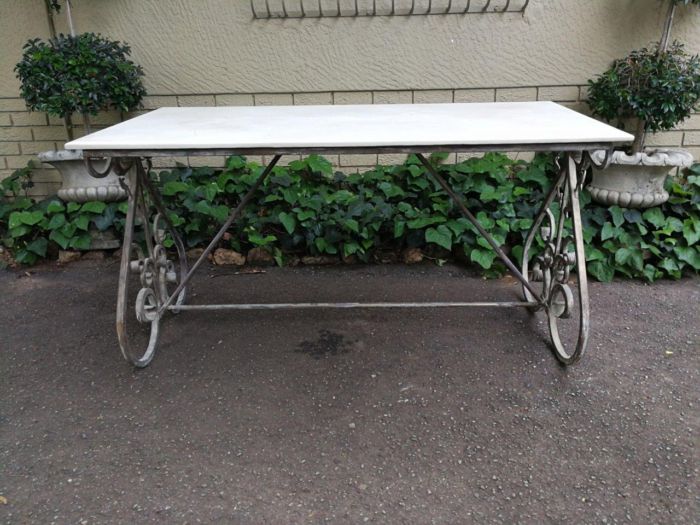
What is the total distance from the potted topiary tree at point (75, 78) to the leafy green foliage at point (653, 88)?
294 cm

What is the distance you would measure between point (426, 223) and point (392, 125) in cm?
128

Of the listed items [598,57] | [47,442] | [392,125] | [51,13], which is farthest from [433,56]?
[47,442]

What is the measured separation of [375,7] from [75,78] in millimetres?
1886

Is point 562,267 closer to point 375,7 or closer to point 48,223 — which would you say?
point 375,7

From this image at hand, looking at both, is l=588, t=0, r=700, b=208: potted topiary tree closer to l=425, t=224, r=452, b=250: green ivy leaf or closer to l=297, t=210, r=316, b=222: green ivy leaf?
l=425, t=224, r=452, b=250: green ivy leaf

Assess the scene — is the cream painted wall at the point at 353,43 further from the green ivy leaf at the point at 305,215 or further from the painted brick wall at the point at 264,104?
the green ivy leaf at the point at 305,215

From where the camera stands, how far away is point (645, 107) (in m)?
3.28

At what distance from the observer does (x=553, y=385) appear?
8.11 ft

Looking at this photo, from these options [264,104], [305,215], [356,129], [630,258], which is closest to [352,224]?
[305,215]

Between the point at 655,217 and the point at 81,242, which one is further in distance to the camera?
the point at 81,242

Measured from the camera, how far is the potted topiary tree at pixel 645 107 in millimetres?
3234

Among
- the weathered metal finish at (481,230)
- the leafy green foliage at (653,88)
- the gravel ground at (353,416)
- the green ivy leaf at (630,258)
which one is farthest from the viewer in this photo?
the green ivy leaf at (630,258)

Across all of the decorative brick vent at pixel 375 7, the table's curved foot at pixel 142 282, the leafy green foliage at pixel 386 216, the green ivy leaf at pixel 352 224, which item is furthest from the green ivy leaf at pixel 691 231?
the table's curved foot at pixel 142 282

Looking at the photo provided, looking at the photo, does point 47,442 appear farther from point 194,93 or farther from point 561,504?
point 194,93
